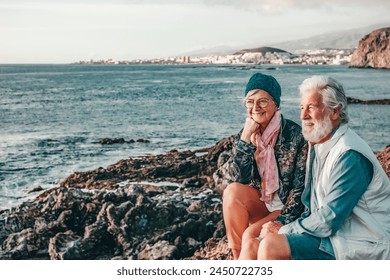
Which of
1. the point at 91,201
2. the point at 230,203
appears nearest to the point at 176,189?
the point at 91,201

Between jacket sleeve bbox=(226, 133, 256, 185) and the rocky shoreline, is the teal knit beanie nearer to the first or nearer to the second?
jacket sleeve bbox=(226, 133, 256, 185)

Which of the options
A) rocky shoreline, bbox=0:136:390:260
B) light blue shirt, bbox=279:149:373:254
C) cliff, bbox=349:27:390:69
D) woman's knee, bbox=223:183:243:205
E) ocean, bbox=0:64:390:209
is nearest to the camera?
light blue shirt, bbox=279:149:373:254

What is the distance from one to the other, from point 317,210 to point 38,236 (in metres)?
1.91

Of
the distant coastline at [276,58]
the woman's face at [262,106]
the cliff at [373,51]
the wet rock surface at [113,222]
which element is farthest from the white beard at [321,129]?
the distant coastline at [276,58]

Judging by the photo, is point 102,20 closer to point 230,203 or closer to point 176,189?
point 176,189

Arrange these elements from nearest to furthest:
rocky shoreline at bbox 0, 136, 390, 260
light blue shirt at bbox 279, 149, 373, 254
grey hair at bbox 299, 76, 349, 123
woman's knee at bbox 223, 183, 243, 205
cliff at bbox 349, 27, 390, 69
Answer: light blue shirt at bbox 279, 149, 373, 254
grey hair at bbox 299, 76, 349, 123
woman's knee at bbox 223, 183, 243, 205
rocky shoreline at bbox 0, 136, 390, 260
cliff at bbox 349, 27, 390, 69

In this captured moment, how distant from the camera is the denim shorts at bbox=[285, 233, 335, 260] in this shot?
2.19 metres

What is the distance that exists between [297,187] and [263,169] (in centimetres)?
17

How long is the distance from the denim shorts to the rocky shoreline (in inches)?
36.8

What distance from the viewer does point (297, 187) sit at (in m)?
2.40

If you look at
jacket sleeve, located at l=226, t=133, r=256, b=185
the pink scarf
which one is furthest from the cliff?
jacket sleeve, located at l=226, t=133, r=256, b=185

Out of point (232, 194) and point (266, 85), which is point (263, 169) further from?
point (266, 85)

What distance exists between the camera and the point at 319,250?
2225mm

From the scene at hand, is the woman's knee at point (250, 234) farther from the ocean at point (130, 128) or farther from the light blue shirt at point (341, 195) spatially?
the ocean at point (130, 128)
